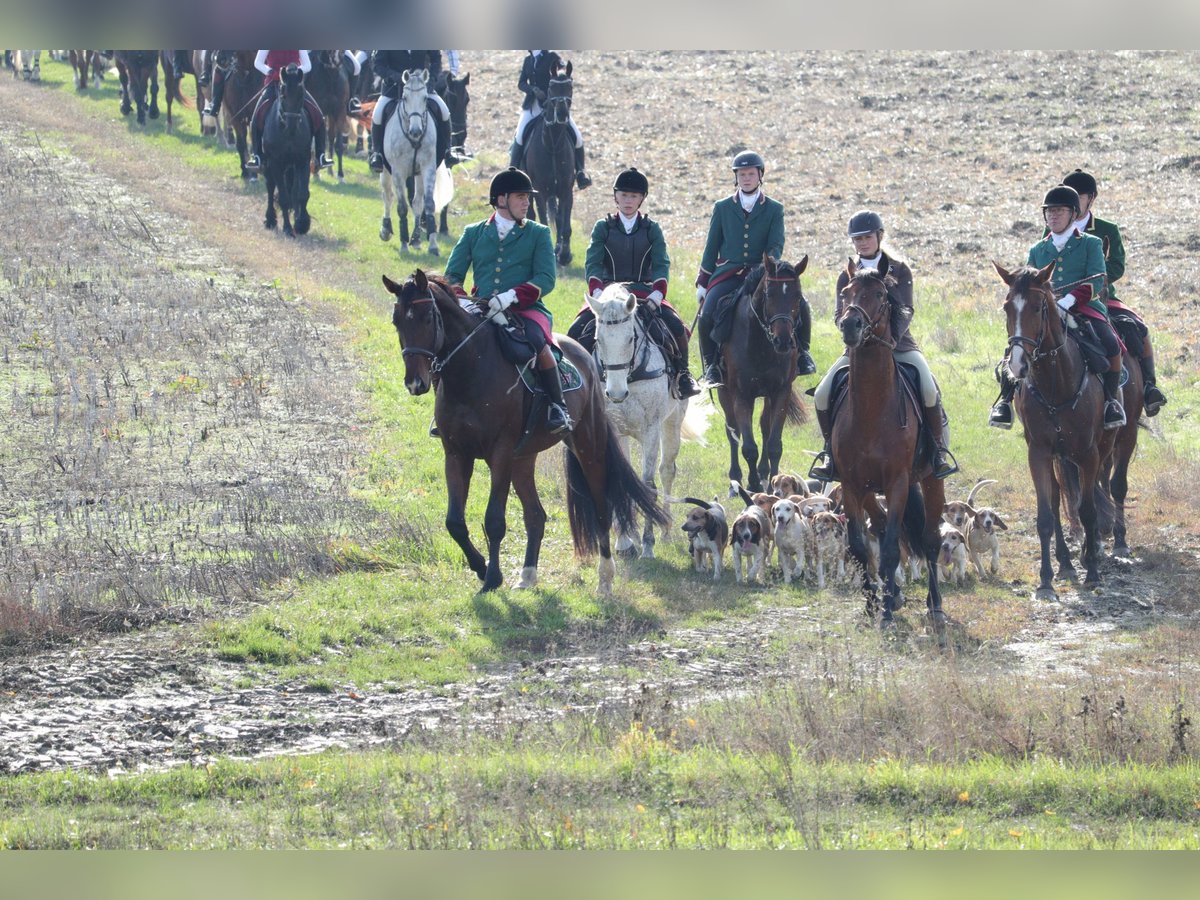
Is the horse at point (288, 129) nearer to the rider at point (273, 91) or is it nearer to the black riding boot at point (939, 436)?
the rider at point (273, 91)

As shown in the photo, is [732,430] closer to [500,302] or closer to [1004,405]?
[1004,405]

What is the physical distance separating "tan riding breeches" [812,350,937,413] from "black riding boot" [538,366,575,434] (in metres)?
1.98

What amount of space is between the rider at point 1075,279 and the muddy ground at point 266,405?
1545mm

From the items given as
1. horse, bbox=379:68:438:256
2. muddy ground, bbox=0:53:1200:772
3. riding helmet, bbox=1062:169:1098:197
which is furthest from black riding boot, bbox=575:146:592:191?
riding helmet, bbox=1062:169:1098:197

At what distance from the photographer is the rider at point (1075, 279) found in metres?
13.1

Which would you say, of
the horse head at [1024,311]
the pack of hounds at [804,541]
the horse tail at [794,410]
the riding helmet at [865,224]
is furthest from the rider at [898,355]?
the horse tail at [794,410]

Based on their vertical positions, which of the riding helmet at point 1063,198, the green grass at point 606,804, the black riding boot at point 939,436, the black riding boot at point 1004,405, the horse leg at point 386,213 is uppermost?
the horse leg at point 386,213

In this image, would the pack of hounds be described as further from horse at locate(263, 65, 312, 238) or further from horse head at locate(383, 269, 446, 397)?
horse at locate(263, 65, 312, 238)

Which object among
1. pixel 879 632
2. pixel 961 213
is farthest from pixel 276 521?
pixel 961 213

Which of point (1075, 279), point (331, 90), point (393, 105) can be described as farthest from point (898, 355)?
point (331, 90)

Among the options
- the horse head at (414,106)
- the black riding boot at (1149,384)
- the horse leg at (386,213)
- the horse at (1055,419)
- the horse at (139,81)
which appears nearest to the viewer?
the horse at (1055,419)

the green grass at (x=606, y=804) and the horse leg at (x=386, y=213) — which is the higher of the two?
the horse leg at (x=386, y=213)

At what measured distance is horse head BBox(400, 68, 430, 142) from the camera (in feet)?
78.9
